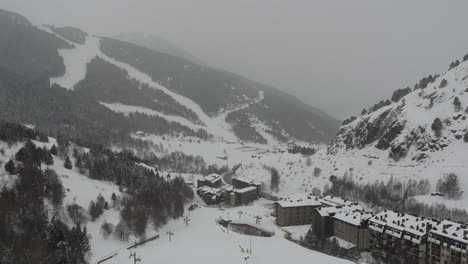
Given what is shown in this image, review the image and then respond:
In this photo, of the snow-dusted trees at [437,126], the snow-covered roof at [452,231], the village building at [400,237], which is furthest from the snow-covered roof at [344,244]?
the snow-dusted trees at [437,126]

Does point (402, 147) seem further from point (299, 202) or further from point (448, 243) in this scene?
point (448, 243)

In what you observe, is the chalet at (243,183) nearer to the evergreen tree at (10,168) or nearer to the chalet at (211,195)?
the chalet at (211,195)

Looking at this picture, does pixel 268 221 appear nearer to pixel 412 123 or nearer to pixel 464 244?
pixel 464 244

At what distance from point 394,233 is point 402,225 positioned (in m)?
2.39

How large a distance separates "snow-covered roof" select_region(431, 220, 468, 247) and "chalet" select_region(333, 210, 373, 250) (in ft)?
45.3

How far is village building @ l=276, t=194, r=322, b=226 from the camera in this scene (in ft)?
336

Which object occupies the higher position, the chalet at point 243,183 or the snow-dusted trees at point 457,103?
the snow-dusted trees at point 457,103

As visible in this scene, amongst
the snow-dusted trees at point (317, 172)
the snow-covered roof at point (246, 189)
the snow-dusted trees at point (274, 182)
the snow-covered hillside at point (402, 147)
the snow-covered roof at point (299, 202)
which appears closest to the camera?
the snow-covered roof at point (299, 202)

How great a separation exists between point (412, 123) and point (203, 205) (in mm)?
71228

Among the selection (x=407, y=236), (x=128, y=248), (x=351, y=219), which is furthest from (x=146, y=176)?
(x=407, y=236)

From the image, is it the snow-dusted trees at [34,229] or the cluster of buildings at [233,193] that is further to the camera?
the cluster of buildings at [233,193]

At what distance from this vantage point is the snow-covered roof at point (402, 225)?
252 feet

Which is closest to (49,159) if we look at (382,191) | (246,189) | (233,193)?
(233,193)

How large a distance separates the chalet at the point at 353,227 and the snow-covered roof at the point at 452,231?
13.8m
